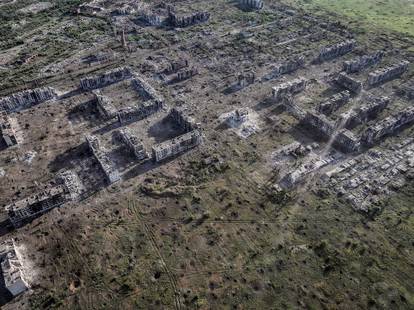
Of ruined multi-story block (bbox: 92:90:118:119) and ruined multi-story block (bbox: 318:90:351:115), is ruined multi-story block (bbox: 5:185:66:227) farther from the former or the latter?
ruined multi-story block (bbox: 318:90:351:115)

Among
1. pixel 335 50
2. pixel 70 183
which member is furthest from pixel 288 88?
pixel 70 183

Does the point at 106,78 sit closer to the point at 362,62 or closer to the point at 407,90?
the point at 362,62

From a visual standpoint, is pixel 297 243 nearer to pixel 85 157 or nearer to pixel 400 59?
pixel 85 157

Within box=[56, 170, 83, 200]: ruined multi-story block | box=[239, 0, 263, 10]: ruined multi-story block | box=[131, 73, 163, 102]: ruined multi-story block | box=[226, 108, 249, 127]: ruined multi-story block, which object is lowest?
box=[56, 170, 83, 200]: ruined multi-story block

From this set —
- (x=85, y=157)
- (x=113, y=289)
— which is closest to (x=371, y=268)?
(x=113, y=289)

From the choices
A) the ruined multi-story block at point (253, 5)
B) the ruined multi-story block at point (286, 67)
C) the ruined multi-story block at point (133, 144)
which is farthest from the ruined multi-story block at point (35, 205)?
the ruined multi-story block at point (253, 5)

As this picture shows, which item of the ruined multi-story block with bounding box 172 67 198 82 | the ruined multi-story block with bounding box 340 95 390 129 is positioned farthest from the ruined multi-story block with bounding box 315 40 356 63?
the ruined multi-story block with bounding box 172 67 198 82

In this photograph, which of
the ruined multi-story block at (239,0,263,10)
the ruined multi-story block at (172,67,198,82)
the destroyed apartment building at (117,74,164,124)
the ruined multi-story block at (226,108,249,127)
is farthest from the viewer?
the ruined multi-story block at (239,0,263,10)
